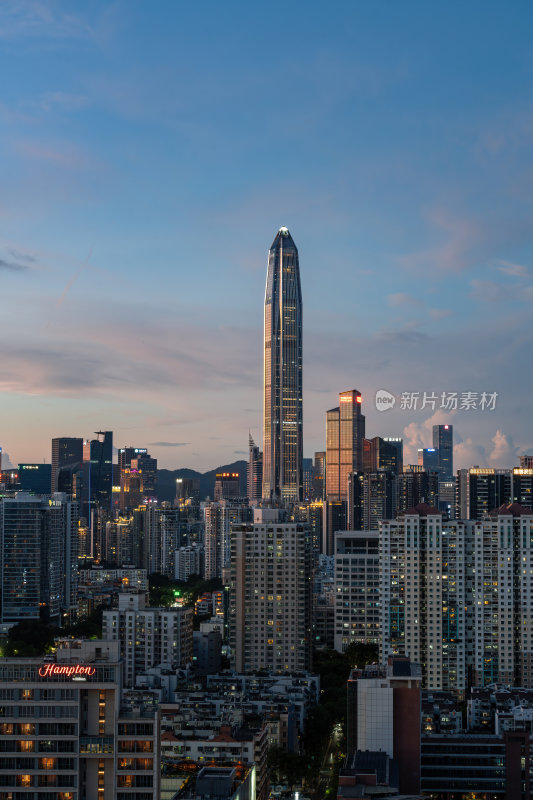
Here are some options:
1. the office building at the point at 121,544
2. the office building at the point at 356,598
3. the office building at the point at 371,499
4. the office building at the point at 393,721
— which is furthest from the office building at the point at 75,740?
the office building at the point at 371,499

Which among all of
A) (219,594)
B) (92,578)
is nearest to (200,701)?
(219,594)

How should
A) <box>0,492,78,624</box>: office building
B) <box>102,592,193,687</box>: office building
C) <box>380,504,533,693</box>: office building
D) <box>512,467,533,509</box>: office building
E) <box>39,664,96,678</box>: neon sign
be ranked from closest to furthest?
<box>39,664,96,678</box>: neon sign
<box>380,504,533,693</box>: office building
<box>102,592,193,687</box>: office building
<box>0,492,78,624</box>: office building
<box>512,467,533,509</box>: office building

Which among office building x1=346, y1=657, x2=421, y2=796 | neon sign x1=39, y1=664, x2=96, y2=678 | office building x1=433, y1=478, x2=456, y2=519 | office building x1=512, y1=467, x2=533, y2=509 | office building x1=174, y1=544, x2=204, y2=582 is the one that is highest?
office building x1=512, y1=467, x2=533, y2=509

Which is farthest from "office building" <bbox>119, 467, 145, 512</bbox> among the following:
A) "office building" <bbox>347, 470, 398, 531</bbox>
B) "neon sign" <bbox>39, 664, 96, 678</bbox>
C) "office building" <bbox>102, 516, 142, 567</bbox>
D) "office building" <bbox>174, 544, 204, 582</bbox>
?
"neon sign" <bbox>39, 664, 96, 678</bbox>

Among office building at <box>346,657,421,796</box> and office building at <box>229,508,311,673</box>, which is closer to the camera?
office building at <box>346,657,421,796</box>

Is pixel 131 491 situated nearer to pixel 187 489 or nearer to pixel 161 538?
pixel 187 489

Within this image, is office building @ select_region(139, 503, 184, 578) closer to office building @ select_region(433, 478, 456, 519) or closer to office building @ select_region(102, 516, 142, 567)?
office building @ select_region(102, 516, 142, 567)
